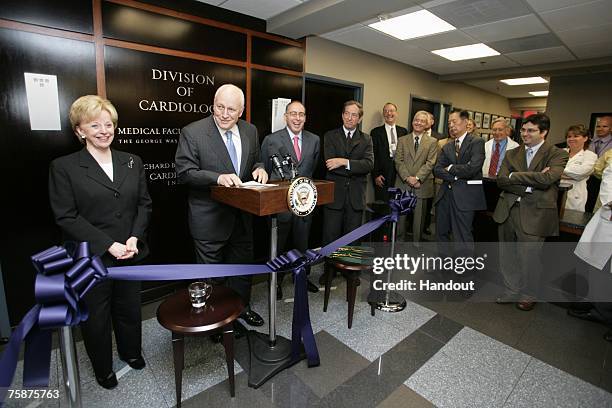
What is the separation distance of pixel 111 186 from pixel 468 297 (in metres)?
3.14

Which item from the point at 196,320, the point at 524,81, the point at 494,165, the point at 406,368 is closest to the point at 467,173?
the point at 494,165

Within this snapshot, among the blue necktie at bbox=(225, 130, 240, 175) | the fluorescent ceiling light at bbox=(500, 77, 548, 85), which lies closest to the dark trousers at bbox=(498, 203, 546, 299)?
the blue necktie at bbox=(225, 130, 240, 175)

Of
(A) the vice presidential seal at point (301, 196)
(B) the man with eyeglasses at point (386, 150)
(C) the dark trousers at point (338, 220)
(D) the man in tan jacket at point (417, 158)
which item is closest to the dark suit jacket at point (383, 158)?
(B) the man with eyeglasses at point (386, 150)

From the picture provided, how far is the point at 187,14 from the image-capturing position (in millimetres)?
2949

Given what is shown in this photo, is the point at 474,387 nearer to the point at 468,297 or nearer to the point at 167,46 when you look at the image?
the point at 468,297

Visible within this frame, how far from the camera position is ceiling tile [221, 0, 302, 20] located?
9.88 ft

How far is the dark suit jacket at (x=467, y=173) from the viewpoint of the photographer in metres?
3.24

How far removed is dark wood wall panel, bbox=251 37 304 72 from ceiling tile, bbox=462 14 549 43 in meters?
1.95

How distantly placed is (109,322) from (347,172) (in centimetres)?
231

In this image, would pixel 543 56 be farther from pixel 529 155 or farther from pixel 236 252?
pixel 236 252

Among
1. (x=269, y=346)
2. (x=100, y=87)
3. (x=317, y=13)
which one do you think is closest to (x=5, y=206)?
(x=100, y=87)

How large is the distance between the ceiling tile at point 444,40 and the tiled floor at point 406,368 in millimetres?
3205

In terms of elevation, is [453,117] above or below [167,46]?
below

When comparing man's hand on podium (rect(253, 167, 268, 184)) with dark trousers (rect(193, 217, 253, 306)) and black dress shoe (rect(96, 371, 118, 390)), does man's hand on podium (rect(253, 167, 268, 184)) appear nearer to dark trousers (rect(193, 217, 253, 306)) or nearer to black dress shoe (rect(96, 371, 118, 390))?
dark trousers (rect(193, 217, 253, 306))
